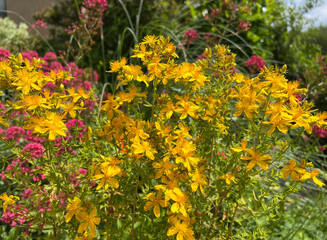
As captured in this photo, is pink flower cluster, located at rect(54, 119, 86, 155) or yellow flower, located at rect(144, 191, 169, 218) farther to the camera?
pink flower cluster, located at rect(54, 119, 86, 155)

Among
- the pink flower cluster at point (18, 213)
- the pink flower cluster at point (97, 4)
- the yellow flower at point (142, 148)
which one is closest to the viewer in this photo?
the yellow flower at point (142, 148)

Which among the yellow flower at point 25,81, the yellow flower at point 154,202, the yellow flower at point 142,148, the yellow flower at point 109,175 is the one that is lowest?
the yellow flower at point 154,202

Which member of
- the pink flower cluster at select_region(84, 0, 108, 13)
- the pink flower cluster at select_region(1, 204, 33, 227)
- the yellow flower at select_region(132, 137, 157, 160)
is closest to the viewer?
the yellow flower at select_region(132, 137, 157, 160)

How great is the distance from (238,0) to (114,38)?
1.98m

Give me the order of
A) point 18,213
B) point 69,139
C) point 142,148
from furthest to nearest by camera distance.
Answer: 1. point 69,139
2. point 18,213
3. point 142,148

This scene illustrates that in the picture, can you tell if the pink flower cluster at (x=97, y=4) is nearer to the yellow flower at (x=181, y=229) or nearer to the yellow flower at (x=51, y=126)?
the yellow flower at (x=51, y=126)

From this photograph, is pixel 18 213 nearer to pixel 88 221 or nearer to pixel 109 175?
pixel 88 221

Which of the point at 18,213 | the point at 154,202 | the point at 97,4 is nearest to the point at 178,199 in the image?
the point at 154,202

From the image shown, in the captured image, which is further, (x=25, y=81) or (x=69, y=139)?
(x=69, y=139)

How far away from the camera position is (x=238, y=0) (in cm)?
483

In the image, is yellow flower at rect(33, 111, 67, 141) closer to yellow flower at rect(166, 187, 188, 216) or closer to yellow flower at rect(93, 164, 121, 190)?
yellow flower at rect(93, 164, 121, 190)

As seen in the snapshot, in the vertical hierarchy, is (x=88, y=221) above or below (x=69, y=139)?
above

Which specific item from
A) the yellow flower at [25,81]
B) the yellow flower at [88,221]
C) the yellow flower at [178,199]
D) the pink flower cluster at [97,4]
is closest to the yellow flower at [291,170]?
the yellow flower at [178,199]

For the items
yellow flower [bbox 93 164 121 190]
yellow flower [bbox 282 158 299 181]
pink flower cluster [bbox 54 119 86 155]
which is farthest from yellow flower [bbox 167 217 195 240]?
pink flower cluster [bbox 54 119 86 155]
